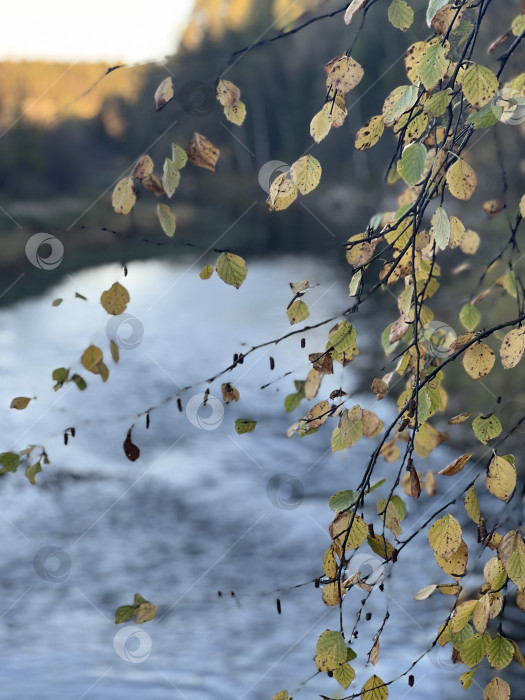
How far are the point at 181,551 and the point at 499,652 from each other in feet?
17.4

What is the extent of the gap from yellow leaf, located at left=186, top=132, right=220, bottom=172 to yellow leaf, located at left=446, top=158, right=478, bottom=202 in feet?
1.35

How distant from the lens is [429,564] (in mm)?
5945

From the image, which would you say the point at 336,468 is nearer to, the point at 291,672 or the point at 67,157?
the point at 291,672

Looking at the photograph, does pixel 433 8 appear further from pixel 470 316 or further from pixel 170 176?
pixel 470 316

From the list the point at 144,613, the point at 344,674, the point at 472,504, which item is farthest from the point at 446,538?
the point at 144,613

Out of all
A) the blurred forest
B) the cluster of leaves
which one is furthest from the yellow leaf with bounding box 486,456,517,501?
the blurred forest

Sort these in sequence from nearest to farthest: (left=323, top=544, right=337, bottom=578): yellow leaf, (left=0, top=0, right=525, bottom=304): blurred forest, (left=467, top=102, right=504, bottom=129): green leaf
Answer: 1. (left=467, top=102, right=504, bottom=129): green leaf
2. (left=323, top=544, right=337, bottom=578): yellow leaf
3. (left=0, top=0, right=525, bottom=304): blurred forest

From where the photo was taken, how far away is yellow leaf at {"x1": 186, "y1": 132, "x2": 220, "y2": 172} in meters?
1.43

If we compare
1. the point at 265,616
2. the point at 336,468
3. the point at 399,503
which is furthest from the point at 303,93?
the point at 399,503

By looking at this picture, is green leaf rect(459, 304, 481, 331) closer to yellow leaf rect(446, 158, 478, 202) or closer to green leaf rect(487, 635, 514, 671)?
yellow leaf rect(446, 158, 478, 202)

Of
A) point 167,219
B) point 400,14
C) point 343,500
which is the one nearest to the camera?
point 343,500

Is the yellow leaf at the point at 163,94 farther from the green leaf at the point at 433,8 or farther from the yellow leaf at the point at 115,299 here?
the green leaf at the point at 433,8

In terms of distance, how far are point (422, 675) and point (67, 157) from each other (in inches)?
1302

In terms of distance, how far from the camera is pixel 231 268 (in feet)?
4.81
